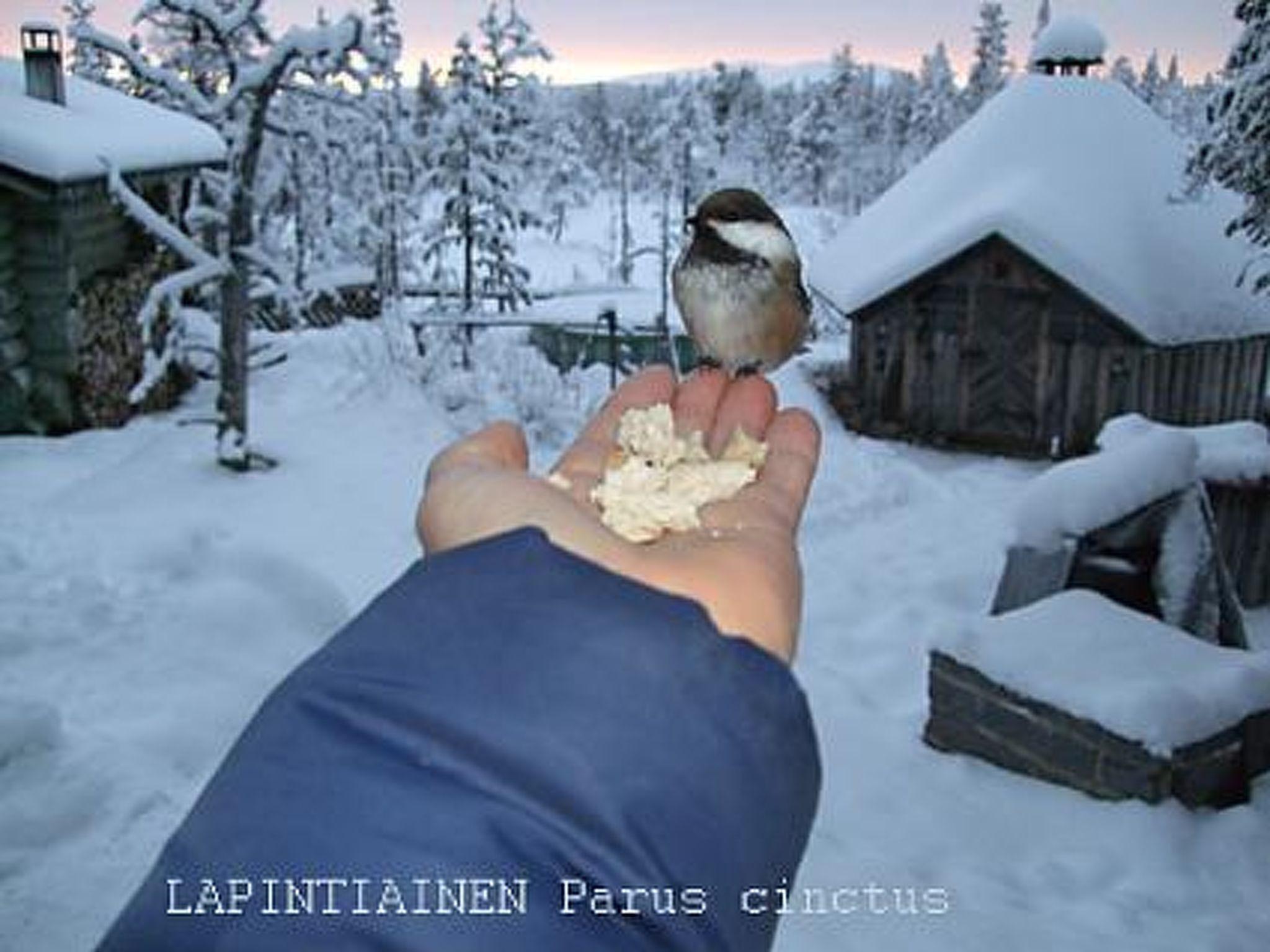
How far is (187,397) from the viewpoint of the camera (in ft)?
54.6

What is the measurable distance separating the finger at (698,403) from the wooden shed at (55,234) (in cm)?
1134

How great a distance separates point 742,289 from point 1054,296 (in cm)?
1487

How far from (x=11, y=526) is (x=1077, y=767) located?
7965mm

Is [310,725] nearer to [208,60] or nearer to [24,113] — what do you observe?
[208,60]

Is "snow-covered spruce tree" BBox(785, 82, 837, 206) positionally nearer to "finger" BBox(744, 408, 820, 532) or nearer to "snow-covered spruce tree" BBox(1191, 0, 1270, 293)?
"snow-covered spruce tree" BBox(1191, 0, 1270, 293)

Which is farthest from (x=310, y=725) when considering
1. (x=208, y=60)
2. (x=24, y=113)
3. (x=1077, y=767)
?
(x=24, y=113)

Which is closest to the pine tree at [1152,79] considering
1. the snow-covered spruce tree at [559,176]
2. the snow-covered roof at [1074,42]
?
the snow-covered spruce tree at [559,176]

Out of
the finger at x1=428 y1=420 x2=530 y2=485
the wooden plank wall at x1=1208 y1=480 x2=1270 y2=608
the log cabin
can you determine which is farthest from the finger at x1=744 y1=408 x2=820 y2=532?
the log cabin

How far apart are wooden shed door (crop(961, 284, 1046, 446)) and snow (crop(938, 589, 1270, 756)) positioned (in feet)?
33.3

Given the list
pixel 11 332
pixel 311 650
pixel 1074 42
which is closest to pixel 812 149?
pixel 1074 42

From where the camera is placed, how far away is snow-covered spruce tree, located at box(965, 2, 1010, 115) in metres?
73.4

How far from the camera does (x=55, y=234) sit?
13203 millimetres

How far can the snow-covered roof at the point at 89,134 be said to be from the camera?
1245 centimetres

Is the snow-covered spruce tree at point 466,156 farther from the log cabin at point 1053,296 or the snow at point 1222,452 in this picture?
the snow at point 1222,452
